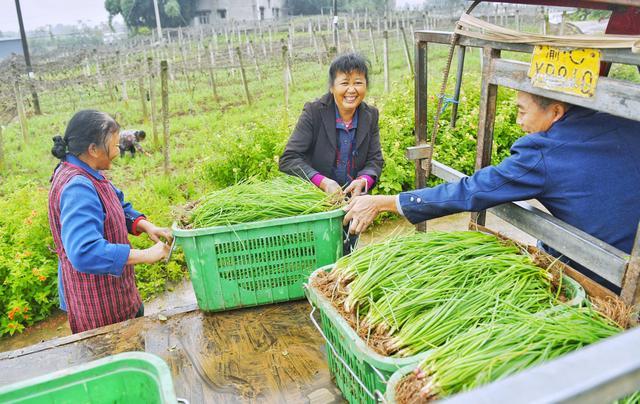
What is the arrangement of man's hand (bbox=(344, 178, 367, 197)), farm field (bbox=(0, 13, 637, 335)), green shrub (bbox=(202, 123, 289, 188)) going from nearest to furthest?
man's hand (bbox=(344, 178, 367, 197))
farm field (bbox=(0, 13, 637, 335))
green shrub (bbox=(202, 123, 289, 188))

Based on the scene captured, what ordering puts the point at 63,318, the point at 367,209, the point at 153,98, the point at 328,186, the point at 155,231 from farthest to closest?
the point at 153,98
the point at 63,318
the point at 328,186
the point at 155,231
the point at 367,209

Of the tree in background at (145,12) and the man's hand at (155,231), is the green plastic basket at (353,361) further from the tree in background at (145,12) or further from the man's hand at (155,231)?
the tree in background at (145,12)

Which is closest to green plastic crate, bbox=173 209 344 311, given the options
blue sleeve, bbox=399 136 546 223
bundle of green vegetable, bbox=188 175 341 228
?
bundle of green vegetable, bbox=188 175 341 228

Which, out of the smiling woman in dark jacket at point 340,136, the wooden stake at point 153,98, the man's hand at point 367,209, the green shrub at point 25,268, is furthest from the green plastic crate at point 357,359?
the wooden stake at point 153,98

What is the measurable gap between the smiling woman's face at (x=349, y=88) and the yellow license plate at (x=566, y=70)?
1.32 meters

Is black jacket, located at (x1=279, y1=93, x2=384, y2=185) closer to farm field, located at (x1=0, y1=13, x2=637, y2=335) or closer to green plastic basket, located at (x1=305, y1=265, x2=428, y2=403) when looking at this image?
farm field, located at (x1=0, y1=13, x2=637, y2=335)

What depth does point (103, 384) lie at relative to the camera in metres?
1.65

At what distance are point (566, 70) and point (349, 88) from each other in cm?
152

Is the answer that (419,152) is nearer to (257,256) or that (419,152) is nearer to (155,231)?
(257,256)

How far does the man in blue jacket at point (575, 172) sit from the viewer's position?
199 cm

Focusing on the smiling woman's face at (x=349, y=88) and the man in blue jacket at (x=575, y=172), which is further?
the smiling woman's face at (x=349, y=88)

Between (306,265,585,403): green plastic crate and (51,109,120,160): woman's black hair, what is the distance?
1.30 metres

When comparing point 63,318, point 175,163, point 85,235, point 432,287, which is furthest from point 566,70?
point 175,163

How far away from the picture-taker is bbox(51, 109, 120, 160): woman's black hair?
249 centimetres
